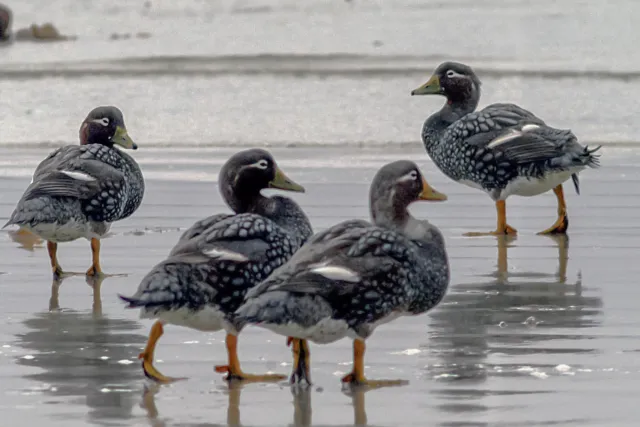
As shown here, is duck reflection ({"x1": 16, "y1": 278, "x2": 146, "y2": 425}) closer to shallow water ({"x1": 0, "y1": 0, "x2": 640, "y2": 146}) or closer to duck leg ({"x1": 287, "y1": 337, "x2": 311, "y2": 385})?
duck leg ({"x1": 287, "y1": 337, "x2": 311, "y2": 385})

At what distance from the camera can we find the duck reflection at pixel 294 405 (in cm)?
630

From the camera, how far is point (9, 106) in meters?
23.5

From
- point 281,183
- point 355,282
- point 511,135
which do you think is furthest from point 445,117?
point 355,282

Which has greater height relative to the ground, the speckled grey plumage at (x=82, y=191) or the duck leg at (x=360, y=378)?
the speckled grey plumage at (x=82, y=191)

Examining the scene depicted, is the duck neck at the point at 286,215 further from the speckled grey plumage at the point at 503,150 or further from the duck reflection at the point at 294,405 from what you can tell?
the speckled grey plumage at the point at 503,150

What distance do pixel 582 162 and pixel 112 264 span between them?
3.93 metres

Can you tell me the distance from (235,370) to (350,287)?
2.36ft

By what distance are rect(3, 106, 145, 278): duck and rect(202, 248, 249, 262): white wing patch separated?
2.78m

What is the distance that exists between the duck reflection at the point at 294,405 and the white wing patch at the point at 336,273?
0.52 meters

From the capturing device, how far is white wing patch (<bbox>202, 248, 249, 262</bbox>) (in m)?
7.19

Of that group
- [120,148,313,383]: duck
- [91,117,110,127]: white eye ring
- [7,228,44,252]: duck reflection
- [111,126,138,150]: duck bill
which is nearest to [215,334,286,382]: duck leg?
[120,148,313,383]: duck

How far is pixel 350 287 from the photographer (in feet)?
22.5

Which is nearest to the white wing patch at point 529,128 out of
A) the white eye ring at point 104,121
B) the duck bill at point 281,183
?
the white eye ring at point 104,121

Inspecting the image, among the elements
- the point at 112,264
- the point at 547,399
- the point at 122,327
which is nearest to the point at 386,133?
the point at 112,264
